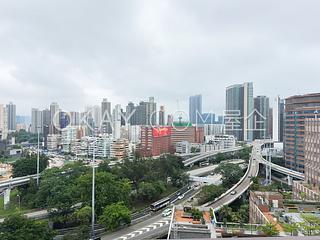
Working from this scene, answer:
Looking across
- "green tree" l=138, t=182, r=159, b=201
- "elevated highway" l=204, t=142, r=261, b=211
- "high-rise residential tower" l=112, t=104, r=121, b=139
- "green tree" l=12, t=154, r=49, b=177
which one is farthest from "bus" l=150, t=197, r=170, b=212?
"high-rise residential tower" l=112, t=104, r=121, b=139

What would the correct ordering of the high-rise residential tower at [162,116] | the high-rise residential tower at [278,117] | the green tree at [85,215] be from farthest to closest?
the high-rise residential tower at [162,116]
the high-rise residential tower at [278,117]
the green tree at [85,215]

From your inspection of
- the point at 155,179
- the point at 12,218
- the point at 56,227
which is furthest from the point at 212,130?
the point at 12,218

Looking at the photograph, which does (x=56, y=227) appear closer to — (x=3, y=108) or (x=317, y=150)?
(x=317, y=150)

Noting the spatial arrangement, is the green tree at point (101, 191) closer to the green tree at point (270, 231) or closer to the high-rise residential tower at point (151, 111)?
the green tree at point (270, 231)

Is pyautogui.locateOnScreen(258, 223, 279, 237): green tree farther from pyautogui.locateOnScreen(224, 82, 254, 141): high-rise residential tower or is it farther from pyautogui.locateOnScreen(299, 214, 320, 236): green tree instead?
pyautogui.locateOnScreen(224, 82, 254, 141): high-rise residential tower

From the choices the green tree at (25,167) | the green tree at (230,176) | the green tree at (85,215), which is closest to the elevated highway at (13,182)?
the green tree at (25,167)

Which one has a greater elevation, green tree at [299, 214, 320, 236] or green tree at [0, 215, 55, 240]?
green tree at [299, 214, 320, 236]

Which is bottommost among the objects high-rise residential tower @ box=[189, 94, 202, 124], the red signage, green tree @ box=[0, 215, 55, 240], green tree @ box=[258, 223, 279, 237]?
green tree @ box=[0, 215, 55, 240]
